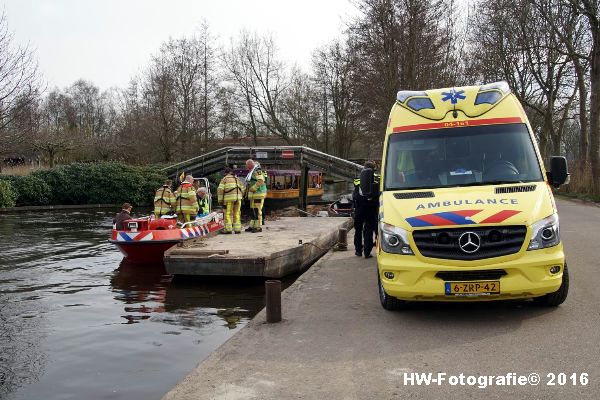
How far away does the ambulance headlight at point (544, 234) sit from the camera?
6176 millimetres

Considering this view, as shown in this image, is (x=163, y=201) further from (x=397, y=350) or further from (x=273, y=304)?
(x=397, y=350)

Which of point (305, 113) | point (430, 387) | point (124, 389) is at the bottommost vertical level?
point (124, 389)

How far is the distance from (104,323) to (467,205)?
595 centimetres

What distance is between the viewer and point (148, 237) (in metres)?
13.9

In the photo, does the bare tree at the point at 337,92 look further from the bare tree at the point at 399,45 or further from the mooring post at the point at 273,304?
the mooring post at the point at 273,304

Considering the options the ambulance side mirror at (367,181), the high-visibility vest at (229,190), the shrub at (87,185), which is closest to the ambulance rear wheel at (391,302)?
the ambulance side mirror at (367,181)

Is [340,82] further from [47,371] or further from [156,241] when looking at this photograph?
[47,371]

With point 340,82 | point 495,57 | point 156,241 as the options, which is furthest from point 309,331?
point 340,82

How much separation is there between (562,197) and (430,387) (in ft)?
90.8

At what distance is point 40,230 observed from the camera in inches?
866

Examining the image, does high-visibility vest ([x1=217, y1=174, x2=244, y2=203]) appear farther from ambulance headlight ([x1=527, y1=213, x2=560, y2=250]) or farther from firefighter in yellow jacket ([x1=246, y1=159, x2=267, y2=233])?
ambulance headlight ([x1=527, y1=213, x2=560, y2=250])

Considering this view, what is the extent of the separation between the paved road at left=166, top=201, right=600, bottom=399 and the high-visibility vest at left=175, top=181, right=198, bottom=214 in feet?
25.2

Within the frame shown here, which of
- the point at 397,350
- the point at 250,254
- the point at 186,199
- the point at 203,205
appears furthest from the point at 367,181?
the point at 203,205

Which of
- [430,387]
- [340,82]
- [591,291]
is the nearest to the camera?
[430,387]
